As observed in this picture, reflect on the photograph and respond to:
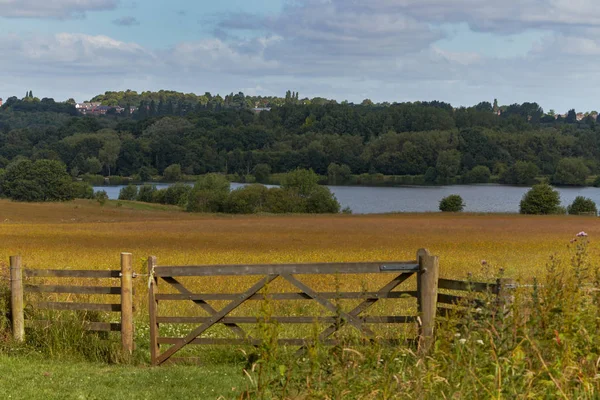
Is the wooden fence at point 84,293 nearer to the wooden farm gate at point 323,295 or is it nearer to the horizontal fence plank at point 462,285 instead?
the wooden farm gate at point 323,295

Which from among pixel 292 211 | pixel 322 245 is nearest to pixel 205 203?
pixel 292 211

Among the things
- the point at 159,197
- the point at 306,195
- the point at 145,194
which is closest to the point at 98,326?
the point at 306,195

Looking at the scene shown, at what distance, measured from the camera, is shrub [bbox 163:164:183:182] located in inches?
7579

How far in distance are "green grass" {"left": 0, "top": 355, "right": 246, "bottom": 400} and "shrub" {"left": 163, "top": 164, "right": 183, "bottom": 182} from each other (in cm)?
18301

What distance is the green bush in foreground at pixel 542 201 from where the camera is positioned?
84.6 m

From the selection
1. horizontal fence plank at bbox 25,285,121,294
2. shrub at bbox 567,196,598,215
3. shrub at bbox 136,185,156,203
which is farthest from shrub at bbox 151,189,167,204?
horizontal fence plank at bbox 25,285,121,294

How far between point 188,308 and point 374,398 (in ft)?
34.3

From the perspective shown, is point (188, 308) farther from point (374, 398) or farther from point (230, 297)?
point (374, 398)

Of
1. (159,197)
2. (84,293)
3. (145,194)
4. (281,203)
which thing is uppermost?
(84,293)

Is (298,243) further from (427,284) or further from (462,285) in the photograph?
(462,285)

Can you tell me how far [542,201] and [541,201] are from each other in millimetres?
107

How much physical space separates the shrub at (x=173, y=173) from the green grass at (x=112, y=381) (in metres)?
183

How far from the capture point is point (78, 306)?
37.2 ft

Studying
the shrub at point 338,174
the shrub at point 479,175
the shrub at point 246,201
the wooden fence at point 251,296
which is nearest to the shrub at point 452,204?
the shrub at point 246,201
